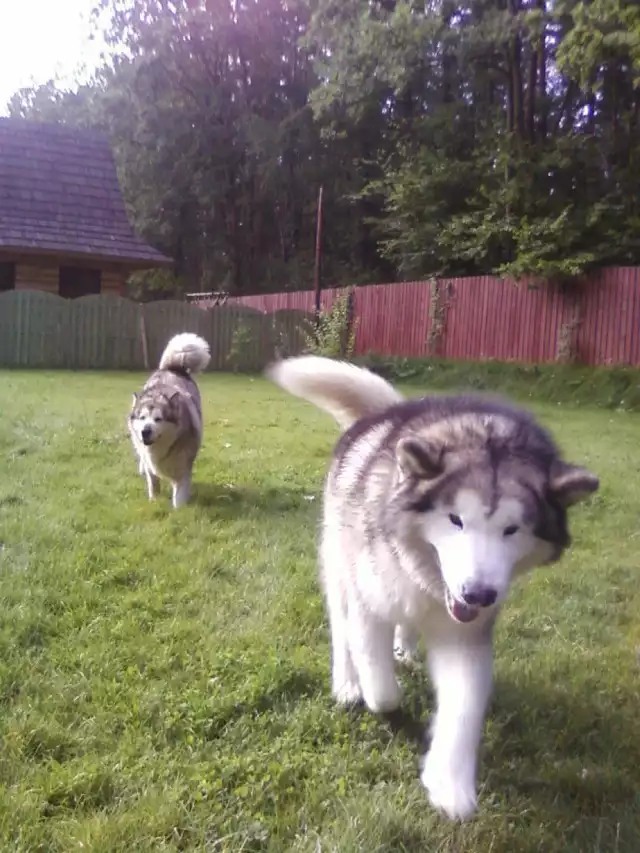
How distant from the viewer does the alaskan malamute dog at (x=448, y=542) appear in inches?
75.2

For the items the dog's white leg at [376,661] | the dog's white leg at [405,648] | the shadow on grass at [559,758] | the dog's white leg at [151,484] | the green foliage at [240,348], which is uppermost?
the green foliage at [240,348]

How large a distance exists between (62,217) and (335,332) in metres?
8.05

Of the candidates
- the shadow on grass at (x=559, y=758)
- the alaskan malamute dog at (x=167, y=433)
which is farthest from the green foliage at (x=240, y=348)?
the shadow on grass at (x=559, y=758)

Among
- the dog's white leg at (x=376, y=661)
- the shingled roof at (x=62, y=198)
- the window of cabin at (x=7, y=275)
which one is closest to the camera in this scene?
the dog's white leg at (x=376, y=661)

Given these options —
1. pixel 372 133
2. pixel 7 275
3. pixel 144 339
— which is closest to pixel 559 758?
pixel 144 339

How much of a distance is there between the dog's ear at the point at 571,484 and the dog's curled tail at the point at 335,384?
3.50ft

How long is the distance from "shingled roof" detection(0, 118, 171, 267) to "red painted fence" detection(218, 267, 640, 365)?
5980 millimetres

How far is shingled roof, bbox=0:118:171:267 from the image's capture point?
63.2 ft

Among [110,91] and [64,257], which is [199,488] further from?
[110,91]

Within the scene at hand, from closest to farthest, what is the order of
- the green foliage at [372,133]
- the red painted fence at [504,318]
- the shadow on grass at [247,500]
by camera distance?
the shadow on grass at [247,500] → the red painted fence at [504,318] → the green foliage at [372,133]

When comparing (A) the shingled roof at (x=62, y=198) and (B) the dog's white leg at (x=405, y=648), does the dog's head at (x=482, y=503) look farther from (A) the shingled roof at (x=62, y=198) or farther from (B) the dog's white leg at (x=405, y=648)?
(A) the shingled roof at (x=62, y=198)

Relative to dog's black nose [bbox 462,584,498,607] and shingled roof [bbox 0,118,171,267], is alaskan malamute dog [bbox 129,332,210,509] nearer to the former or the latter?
dog's black nose [bbox 462,584,498,607]

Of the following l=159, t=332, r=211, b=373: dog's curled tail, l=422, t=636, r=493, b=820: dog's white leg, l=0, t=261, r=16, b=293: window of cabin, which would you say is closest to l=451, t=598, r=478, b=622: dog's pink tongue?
l=422, t=636, r=493, b=820: dog's white leg

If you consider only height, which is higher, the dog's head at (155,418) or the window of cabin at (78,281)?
the window of cabin at (78,281)
